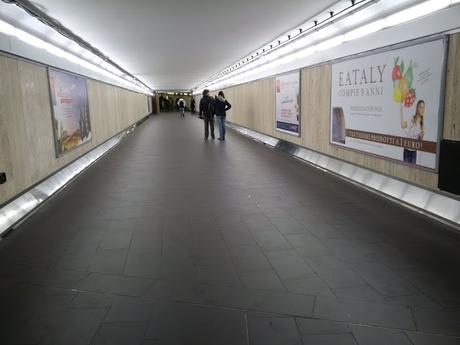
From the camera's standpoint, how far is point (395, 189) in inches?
221

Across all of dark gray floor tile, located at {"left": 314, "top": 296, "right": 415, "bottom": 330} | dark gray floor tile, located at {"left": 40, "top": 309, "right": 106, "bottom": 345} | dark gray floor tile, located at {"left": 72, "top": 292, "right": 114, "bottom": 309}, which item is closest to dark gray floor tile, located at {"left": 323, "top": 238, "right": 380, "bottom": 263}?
dark gray floor tile, located at {"left": 314, "top": 296, "right": 415, "bottom": 330}

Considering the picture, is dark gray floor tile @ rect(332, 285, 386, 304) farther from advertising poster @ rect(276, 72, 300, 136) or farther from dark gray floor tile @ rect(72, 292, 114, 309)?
advertising poster @ rect(276, 72, 300, 136)

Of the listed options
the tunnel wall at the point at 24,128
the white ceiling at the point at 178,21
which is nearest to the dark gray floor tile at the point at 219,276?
the tunnel wall at the point at 24,128

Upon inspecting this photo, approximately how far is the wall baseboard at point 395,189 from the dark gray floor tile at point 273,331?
280 cm

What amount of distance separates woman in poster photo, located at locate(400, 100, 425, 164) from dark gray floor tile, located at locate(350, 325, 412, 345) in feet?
10.8

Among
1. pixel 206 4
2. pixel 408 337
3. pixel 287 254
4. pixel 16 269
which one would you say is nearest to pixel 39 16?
pixel 206 4

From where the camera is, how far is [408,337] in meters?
2.47

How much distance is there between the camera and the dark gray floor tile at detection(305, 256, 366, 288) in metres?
3.22

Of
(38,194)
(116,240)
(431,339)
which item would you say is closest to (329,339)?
(431,339)

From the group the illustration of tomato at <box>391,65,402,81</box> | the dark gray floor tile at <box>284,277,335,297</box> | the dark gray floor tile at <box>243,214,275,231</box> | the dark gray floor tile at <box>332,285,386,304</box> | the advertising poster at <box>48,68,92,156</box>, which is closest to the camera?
the dark gray floor tile at <box>332,285,386,304</box>

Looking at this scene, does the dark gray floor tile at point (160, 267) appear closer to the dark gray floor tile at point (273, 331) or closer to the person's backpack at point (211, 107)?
the dark gray floor tile at point (273, 331)

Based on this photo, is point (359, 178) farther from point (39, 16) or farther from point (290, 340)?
point (39, 16)

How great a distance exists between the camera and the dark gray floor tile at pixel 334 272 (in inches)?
127

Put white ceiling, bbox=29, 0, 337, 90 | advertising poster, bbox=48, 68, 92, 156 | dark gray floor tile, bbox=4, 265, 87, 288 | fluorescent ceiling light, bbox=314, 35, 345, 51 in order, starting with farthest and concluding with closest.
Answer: fluorescent ceiling light, bbox=314, 35, 345, 51, advertising poster, bbox=48, 68, 92, 156, white ceiling, bbox=29, 0, 337, 90, dark gray floor tile, bbox=4, 265, 87, 288
